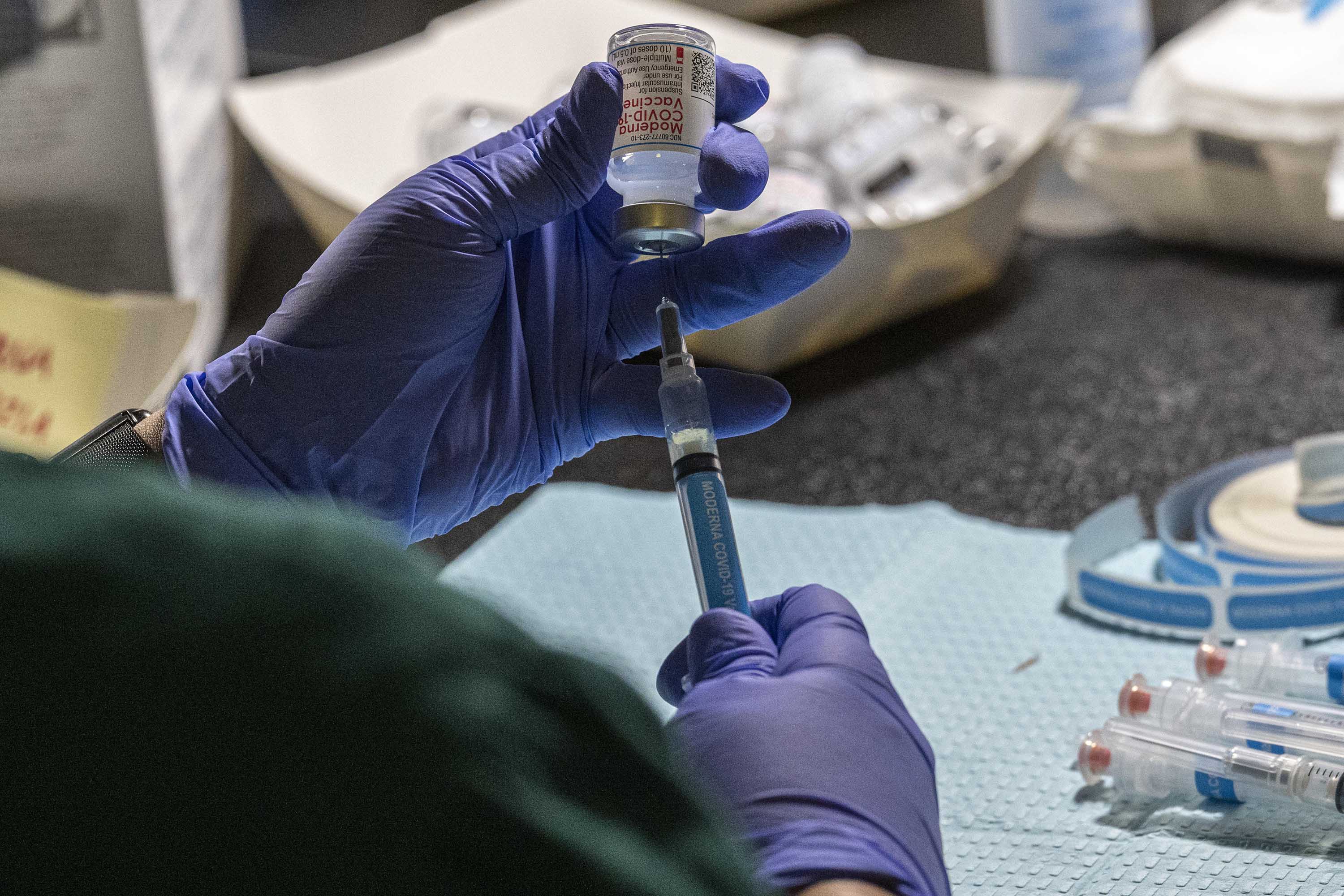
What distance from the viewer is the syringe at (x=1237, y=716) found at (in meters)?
0.77

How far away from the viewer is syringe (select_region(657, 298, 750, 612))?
2.24ft

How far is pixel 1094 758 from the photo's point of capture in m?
0.83

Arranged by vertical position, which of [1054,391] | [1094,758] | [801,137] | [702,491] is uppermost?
[702,491]

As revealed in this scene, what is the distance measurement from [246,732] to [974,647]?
2.66 feet

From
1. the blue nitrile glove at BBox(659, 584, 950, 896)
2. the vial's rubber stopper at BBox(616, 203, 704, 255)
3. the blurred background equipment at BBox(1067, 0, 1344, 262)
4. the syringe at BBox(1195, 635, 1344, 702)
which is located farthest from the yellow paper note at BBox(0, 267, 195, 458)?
the blurred background equipment at BBox(1067, 0, 1344, 262)

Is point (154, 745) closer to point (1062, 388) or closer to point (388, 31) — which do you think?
point (1062, 388)

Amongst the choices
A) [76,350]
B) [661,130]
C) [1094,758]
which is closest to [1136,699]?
[1094,758]

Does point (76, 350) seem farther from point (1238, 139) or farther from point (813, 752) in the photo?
point (1238, 139)

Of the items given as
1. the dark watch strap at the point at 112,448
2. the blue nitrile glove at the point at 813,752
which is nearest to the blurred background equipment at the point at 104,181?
the dark watch strap at the point at 112,448

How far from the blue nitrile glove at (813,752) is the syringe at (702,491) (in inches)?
1.3

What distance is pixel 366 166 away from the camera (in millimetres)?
1807

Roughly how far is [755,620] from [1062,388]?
3.21 ft

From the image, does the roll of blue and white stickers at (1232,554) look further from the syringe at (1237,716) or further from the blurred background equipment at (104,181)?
the blurred background equipment at (104,181)

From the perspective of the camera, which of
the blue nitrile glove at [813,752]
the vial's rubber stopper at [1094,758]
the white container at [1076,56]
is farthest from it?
the white container at [1076,56]
